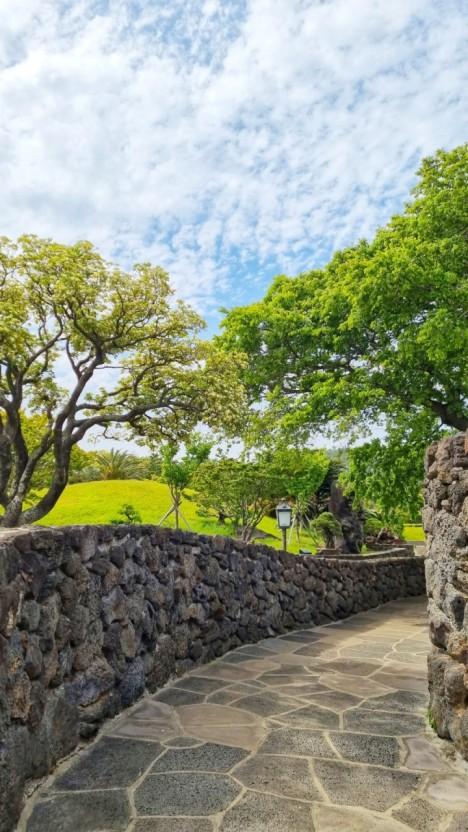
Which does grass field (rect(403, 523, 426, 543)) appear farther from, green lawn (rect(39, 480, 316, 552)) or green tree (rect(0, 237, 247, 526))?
green tree (rect(0, 237, 247, 526))

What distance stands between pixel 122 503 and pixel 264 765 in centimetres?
2717

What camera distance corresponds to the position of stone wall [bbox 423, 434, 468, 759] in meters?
3.59

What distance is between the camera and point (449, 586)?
3.87 metres

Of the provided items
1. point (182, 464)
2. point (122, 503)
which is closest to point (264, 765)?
point (182, 464)

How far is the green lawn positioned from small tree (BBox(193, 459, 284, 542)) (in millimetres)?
6045

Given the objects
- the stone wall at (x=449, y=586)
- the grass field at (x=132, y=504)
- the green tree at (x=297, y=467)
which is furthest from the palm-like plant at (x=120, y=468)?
the stone wall at (x=449, y=586)

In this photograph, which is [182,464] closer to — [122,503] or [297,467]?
[297,467]

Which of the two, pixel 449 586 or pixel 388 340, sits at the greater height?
pixel 388 340

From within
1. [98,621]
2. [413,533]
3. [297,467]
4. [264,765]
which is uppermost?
[297,467]

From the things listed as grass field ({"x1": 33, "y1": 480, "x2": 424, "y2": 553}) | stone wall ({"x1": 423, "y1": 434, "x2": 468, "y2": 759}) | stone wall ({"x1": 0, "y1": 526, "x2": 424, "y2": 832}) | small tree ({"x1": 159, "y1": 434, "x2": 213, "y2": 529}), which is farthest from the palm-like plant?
stone wall ({"x1": 423, "y1": 434, "x2": 468, "y2": 759})

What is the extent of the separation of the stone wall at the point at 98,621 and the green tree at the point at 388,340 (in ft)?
17.7

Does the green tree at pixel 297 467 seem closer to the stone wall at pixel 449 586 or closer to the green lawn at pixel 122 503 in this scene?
the green lawn at pixel 122 503

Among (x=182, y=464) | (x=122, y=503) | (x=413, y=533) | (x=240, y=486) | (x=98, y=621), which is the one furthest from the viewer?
(x=413, y=533)

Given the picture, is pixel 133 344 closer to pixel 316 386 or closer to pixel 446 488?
pixel 316 386
